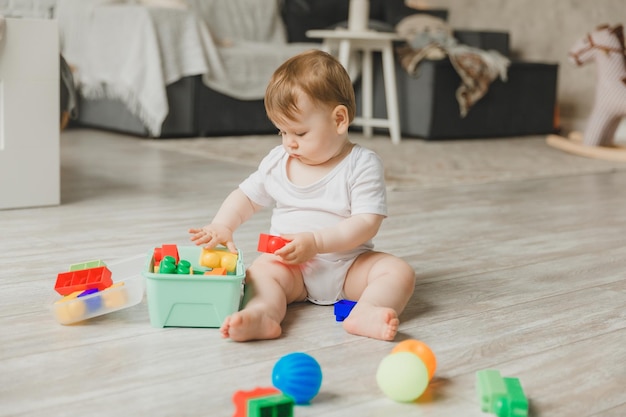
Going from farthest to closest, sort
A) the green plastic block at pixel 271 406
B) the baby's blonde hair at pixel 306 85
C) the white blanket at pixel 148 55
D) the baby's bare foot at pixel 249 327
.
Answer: the white blanket at pixel 148 55, the baby's blonde hair at pixel 306 85, the baby's bare foot at pixel 249 327, the green plastic block at pixel 271 406

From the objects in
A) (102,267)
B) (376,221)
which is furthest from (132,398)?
(376,221)

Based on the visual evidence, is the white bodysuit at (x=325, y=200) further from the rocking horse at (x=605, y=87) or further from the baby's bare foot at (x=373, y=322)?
the rocking horse at (x=605, y=87)

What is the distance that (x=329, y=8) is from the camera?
455 centimetres

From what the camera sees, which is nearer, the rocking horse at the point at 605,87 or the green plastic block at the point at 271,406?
the green plastic block at the point at 271,406

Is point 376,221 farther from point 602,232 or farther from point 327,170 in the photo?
point 602,232

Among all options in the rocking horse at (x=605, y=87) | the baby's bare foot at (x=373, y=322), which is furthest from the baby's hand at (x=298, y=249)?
the rocking horse at (x=605, y=87)

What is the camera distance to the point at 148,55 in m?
3.43

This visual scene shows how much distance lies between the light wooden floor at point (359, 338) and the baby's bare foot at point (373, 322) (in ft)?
0.07

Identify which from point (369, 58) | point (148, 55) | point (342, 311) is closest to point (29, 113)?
point (342, 311)

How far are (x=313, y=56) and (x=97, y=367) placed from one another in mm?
518

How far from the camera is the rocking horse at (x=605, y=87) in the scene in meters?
3.46

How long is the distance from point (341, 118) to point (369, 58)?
9.12ft

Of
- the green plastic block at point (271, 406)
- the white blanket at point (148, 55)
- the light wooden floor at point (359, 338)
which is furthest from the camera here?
the white blanket at point (148, 55)

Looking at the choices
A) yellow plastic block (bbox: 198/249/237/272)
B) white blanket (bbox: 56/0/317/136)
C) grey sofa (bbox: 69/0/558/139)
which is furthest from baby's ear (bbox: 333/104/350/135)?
grey sofa (bbox: 69/0/558/139)
